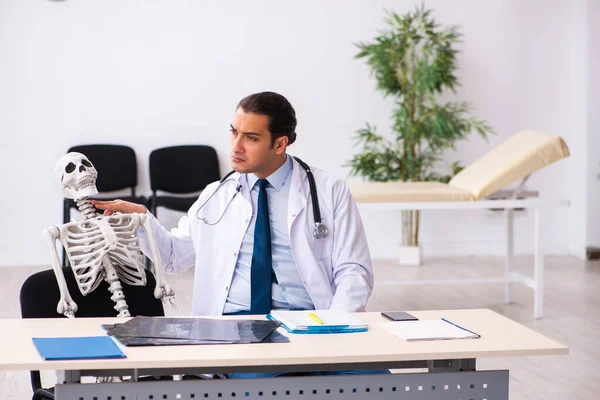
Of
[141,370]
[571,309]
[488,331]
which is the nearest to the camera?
[141,370]

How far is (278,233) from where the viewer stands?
8.42 feet

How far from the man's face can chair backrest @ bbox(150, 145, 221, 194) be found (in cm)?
392

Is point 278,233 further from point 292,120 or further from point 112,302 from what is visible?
point 112,302

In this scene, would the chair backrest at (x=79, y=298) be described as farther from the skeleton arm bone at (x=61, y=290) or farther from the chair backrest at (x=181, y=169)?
the chair backrest at (x=181, y=169)

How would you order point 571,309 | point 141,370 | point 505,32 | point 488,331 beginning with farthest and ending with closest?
1. point 505,32
2. point 571,309
3. point 488,331
4. point 141,370

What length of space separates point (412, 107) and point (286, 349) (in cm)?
483

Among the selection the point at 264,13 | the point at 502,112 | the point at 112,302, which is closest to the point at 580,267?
the point at 502,112

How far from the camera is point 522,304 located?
5.25m

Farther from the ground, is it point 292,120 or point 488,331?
point 292,120

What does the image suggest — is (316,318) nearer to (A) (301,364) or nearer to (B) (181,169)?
(A) (301,364)

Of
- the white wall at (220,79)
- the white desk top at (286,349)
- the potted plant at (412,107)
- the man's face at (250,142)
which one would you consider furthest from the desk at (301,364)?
the white wall at (220,79)

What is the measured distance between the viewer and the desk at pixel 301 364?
1.74 meters

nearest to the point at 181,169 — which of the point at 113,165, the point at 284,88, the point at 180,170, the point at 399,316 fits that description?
the point at 180,170

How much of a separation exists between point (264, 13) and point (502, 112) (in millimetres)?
2115
